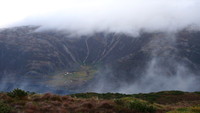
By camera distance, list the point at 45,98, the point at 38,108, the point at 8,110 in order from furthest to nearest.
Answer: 1. the point at 45,98
2. the point at 38,108
3. the point at 8,110

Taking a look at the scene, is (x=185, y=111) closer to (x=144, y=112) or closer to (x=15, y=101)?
(x=144, y=112)

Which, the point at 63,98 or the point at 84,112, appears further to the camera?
the point at 63,98

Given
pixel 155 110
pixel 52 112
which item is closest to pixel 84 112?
pixel 52 112

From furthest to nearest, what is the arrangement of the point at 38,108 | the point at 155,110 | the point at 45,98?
the point at 45,98 < the point at 155,110 < the point at 38,108

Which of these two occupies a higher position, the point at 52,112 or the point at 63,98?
the point at 63,98

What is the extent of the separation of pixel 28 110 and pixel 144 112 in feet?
32.7

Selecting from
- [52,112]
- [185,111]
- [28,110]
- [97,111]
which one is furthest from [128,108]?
[28,110]

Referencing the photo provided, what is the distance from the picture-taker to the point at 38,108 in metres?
20.5

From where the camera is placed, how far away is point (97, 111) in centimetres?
2064

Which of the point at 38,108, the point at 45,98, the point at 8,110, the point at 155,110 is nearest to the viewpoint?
the point at 8,110

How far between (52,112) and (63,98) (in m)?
6.61

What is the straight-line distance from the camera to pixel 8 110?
19.1 meters

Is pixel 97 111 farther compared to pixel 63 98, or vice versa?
pixel 63 98

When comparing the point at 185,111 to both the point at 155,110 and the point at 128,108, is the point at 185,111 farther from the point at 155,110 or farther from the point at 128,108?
the point at 128,108
